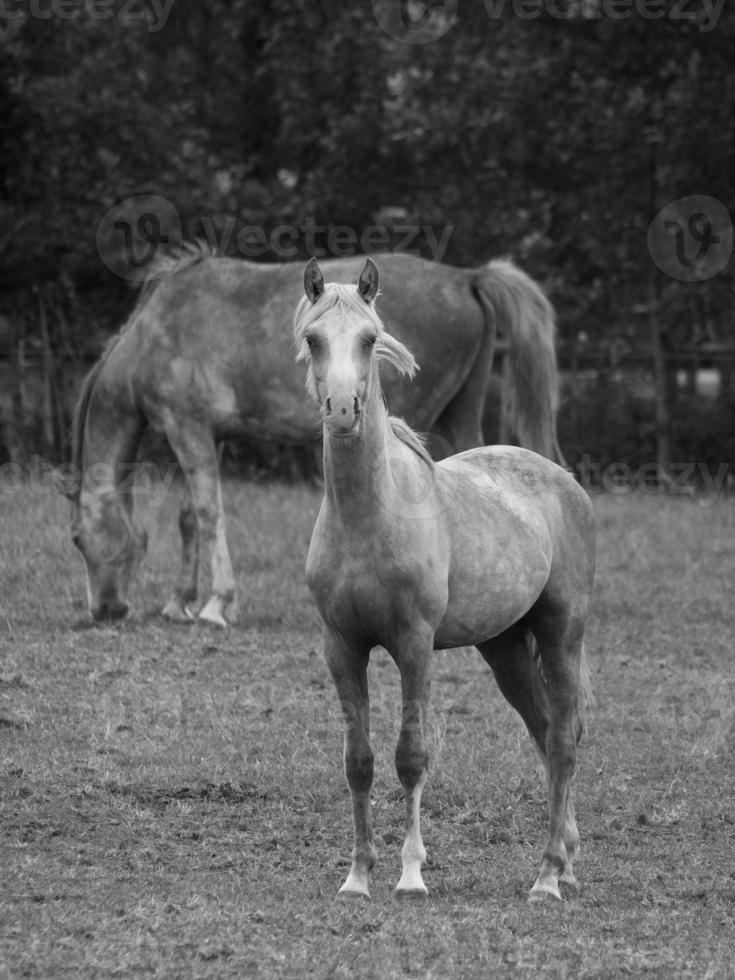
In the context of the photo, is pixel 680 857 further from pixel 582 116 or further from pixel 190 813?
pixel 582 116

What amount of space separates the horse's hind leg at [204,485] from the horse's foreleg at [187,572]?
34 mm

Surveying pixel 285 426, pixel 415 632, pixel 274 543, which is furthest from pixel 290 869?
pixel 274 543

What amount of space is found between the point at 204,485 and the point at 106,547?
73 cm

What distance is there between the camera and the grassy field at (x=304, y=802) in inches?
170

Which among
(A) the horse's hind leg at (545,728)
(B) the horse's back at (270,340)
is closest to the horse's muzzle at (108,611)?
(B) the horse's back at (270,340)

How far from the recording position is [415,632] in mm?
4586

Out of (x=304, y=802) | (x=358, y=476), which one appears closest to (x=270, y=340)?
(x=304, y=802)

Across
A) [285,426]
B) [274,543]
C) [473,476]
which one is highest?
[473,476]

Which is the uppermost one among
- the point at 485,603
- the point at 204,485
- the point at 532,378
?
the point at 532,378

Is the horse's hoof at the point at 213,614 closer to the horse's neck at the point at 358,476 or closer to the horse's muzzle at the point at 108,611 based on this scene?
the horse's muzzle at the point at 108,611

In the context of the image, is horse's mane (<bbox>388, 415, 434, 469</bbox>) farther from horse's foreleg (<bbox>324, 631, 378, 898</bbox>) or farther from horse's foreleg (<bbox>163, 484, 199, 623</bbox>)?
horse's foreleg (<bbox>163, 484, 199, 623</bbox>)

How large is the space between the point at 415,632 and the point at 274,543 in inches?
250

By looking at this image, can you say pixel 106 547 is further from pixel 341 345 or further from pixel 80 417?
pixel 341 345

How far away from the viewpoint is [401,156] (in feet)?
56.9
